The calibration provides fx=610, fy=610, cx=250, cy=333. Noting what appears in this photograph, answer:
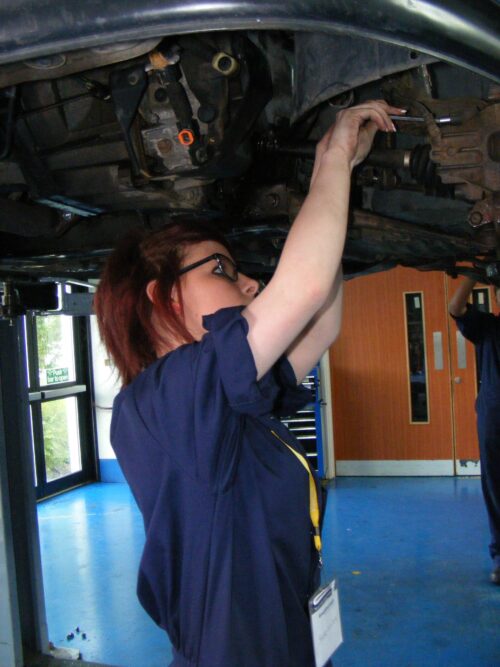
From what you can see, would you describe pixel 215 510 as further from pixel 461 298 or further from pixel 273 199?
pixel 461 298

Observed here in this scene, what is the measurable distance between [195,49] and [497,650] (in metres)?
2.78

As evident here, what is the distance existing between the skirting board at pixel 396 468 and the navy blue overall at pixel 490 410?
2283 mm

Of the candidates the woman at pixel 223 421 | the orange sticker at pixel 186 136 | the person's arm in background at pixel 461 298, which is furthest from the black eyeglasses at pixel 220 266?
the person's arm in background at pixel 461 298

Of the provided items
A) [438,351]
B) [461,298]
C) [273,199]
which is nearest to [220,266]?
[273,199]

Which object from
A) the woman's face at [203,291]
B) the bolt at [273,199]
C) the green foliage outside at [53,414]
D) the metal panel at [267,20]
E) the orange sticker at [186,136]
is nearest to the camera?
the metal panel at [267,20]

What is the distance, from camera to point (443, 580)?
138 inches

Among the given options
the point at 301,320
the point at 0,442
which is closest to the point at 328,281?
the point at 301,320

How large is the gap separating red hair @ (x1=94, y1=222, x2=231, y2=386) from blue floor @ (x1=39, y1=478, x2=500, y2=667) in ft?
7.36

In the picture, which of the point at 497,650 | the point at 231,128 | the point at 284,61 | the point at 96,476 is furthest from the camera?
the point at 96,476

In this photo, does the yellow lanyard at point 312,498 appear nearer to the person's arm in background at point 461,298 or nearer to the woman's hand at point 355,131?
the woman's hand at point 355,131

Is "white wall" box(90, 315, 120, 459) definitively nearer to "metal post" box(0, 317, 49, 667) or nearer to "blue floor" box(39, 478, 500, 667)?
"blue floor" box(39, 478, 500, 667)

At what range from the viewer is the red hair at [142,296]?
107 cm

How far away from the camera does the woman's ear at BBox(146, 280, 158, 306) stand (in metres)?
1.06

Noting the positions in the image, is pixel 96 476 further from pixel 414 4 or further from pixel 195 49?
pixel 414 4
